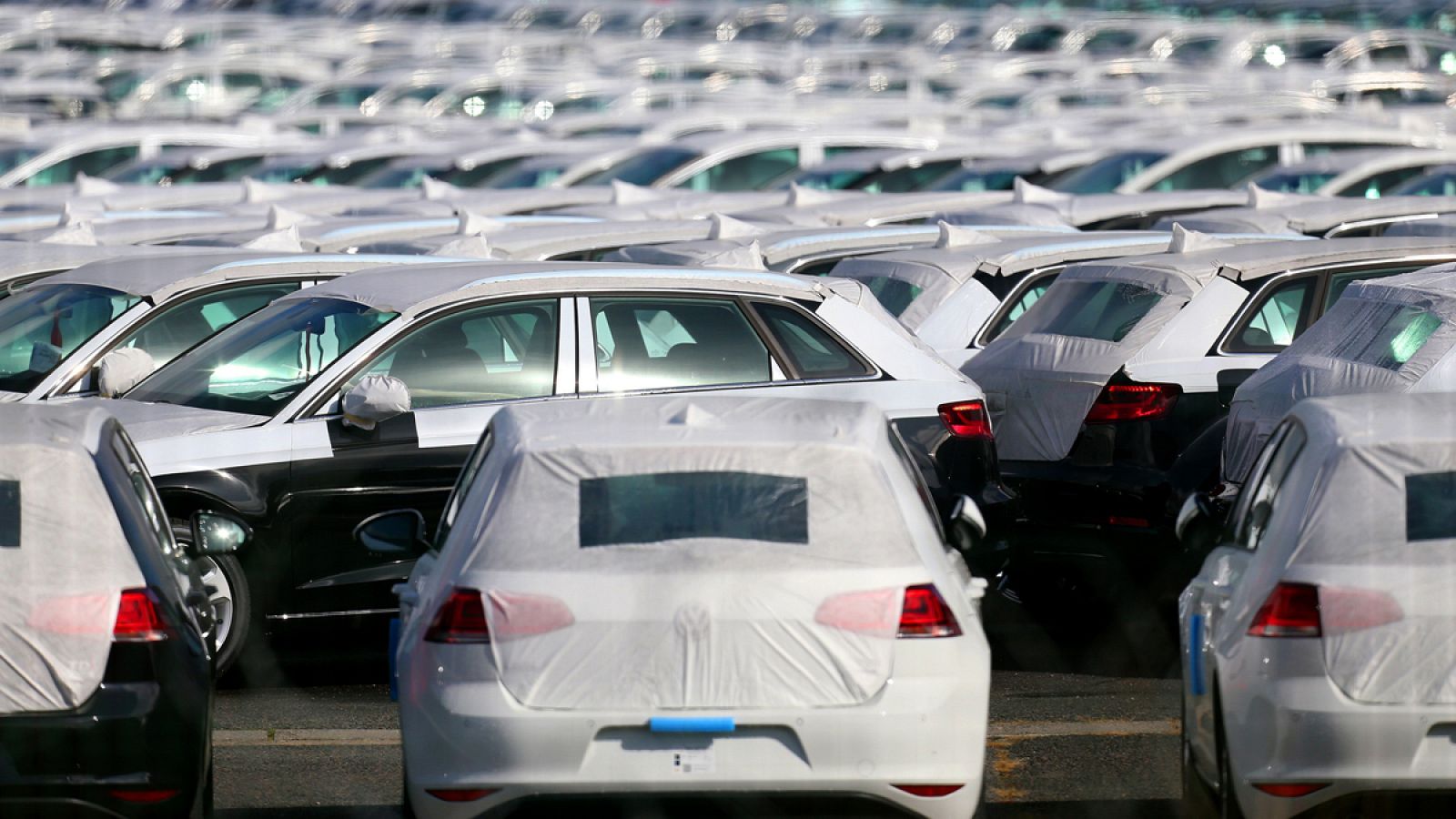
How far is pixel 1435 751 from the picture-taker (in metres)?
5.04

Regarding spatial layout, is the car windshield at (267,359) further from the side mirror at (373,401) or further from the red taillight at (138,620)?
the red taillight at (138,620)

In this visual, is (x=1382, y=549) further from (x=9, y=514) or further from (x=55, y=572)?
(x=9, y=514)

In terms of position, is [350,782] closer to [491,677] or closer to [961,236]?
[491,677]

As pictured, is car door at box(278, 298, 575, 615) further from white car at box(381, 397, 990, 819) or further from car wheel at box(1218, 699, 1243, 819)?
car wheel at box(1218, 699, 1243, 819)

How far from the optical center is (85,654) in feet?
16.9

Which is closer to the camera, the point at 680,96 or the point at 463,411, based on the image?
the point at 463,411

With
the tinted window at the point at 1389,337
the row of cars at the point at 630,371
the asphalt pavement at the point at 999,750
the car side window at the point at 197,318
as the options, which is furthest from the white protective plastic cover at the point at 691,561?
the car side window at the point at 197,318

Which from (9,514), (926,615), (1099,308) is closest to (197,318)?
(1099,308)

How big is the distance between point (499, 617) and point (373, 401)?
10.4 feet

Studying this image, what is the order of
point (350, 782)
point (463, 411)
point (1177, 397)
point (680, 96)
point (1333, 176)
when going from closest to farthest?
point (350, 782) → point (463, 411) → point (1177, 397) → point (1333, 176) → point (680, 96)

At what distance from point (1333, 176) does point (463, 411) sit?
1248cm

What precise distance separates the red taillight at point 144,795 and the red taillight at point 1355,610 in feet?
8.67

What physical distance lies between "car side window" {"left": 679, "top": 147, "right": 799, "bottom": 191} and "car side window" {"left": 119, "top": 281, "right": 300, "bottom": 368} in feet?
37.7

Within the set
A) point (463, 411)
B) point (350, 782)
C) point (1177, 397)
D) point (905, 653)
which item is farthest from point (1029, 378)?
point (905, 653)
